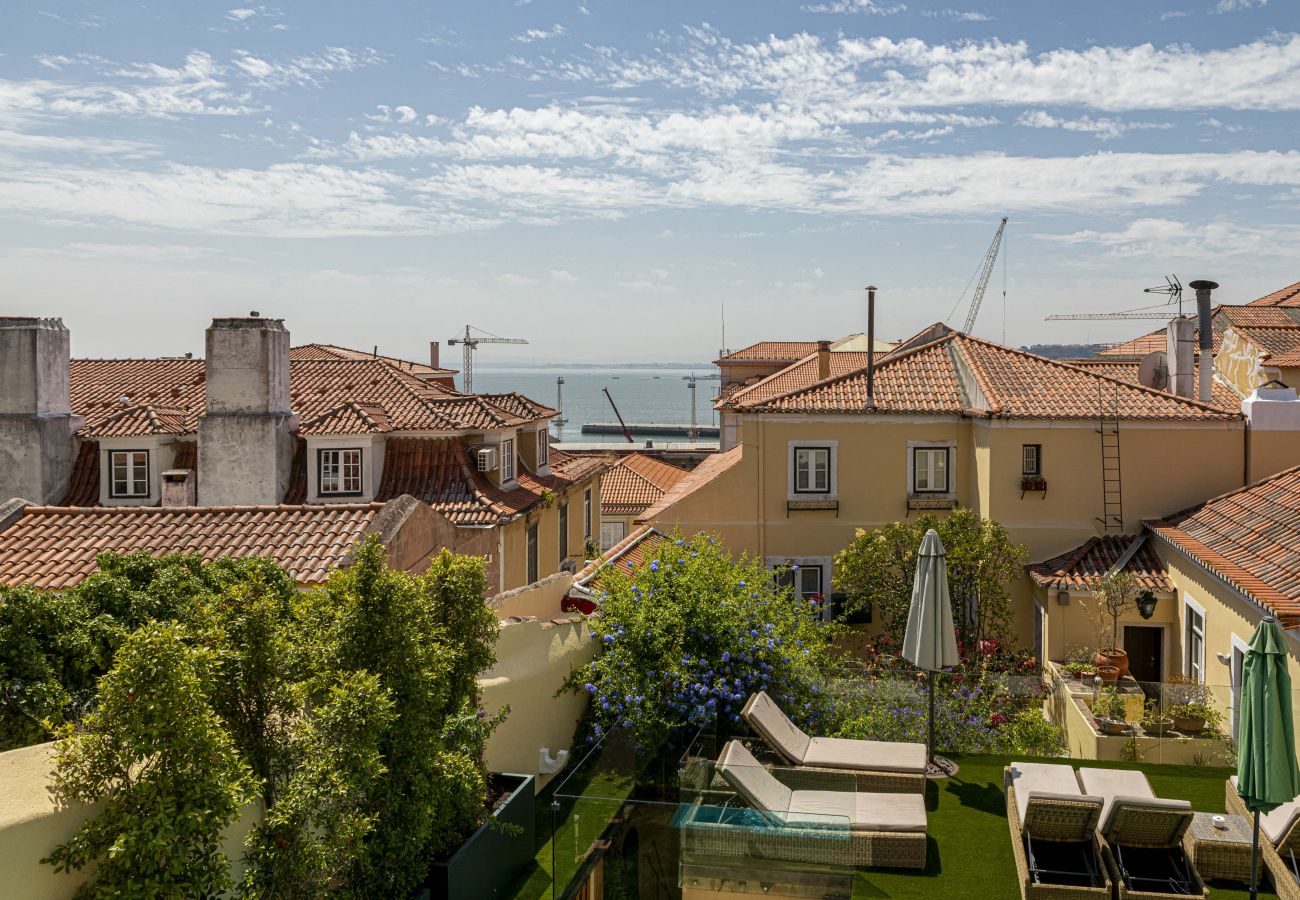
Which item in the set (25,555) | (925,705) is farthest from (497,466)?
(925,705)

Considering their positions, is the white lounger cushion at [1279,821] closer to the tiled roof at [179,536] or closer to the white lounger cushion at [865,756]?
the white lounger cushion at [865,756]

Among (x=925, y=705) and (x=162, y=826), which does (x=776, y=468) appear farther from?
(x=162, y=826)

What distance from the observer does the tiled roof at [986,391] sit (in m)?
22.0

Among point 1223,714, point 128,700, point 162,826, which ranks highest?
point 128,700

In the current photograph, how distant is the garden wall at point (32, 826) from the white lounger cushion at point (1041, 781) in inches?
297

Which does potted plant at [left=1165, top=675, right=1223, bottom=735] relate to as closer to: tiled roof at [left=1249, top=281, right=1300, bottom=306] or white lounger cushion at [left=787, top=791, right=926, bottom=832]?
white lounger cushion at [left=787, top=791, right=926, bottom=832]

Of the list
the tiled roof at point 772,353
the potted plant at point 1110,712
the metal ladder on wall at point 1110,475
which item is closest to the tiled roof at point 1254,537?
the metal ladder on wall at point 1110,475

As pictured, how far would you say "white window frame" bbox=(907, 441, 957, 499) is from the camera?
77.4 feet

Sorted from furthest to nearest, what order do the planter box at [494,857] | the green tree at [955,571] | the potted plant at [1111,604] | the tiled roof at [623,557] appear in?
the green tree at [955,571] < the potted plant at [1111,604] < the tiled roof at [623,557] < the planter box at [494,857]

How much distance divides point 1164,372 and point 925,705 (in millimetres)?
16396

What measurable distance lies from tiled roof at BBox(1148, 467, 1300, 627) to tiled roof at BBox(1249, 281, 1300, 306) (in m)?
29.1

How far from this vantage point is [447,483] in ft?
83.5

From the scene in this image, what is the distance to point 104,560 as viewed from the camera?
10.2 m

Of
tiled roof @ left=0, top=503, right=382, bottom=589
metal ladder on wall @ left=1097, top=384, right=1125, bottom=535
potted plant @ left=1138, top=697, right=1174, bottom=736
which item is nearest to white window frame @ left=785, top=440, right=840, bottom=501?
metal ladder on wall @ left=1097, top=384, right=1125, bottom=535
